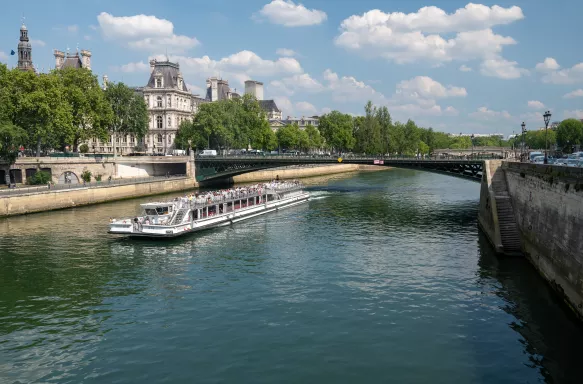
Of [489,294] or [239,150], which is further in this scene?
[239,150]

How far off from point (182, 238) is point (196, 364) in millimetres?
21918

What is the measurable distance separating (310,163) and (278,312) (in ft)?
164

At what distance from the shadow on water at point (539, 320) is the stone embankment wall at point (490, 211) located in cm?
296

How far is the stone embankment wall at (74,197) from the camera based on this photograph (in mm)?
46841

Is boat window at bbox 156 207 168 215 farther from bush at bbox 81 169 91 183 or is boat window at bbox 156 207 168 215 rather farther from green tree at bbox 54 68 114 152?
green tree at bbox 54 68 114 152

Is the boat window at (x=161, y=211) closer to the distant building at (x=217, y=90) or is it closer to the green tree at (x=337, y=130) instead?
the green tree at (x=337, y=130)

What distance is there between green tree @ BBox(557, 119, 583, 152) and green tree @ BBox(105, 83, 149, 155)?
3983 inches

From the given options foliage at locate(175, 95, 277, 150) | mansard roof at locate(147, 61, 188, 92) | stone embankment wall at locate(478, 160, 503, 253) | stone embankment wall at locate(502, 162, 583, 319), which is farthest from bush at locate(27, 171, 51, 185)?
mansard roof at locate(147, 61, 188, 92)

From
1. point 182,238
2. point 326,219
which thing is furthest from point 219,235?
point 326,219

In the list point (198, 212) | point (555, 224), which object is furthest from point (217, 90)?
point (555, 224)

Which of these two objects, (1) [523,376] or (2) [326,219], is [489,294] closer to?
(1) [523,376]

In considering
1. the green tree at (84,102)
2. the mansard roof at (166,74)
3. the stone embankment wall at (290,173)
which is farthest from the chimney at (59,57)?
the stone embankment wall at (290,173)

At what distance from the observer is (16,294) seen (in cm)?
2434

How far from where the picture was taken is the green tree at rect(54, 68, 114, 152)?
70500 mm
